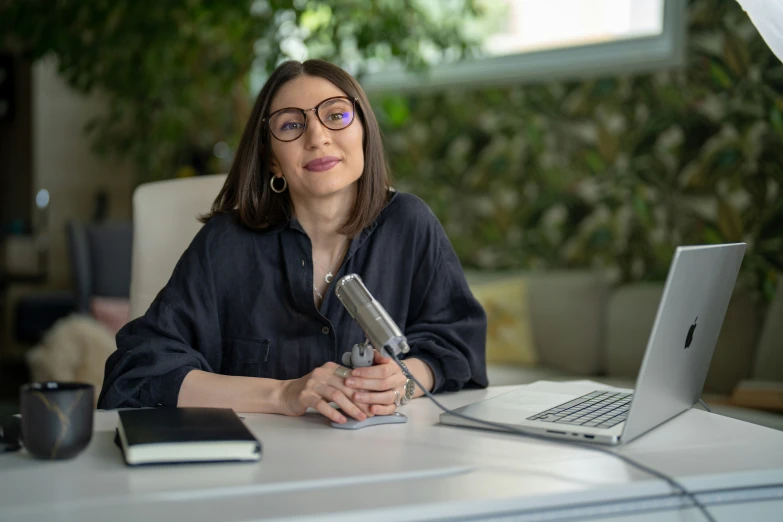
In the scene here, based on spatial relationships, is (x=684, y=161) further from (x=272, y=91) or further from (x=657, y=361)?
(x=657, y=361)

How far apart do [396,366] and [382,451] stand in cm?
25

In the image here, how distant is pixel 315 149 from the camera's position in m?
1.57

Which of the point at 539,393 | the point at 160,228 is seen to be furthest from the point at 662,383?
the point at 160,228

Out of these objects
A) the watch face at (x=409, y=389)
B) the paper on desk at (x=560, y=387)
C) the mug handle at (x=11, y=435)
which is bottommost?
the paper on desk at (x=560, y=387)

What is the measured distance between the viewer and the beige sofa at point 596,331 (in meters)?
3.24

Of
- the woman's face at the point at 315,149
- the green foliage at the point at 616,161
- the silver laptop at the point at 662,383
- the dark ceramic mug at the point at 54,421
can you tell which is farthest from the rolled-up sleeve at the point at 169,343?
the green foliage at the point at 616,161

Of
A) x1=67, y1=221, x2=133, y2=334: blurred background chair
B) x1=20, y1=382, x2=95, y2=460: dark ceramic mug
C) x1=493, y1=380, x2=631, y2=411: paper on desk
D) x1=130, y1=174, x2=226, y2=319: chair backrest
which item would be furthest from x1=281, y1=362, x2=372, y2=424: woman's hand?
x1=67, y1=221, x2=133, y2=334: blurred background chair

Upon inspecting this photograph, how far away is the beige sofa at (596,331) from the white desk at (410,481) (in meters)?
2.06

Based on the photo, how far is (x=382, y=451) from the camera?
1116 mm

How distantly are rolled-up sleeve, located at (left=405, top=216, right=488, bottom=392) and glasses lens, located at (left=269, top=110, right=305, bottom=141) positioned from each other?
1.09 feet

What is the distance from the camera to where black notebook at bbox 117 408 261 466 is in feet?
3.33

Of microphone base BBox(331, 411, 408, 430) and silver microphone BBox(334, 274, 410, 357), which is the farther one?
microphone base BBox(331, 411, 408, 430)

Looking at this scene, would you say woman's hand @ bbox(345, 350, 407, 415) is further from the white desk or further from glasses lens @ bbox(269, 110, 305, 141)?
glasses lens @ bbox(269, 110, 305, 141)

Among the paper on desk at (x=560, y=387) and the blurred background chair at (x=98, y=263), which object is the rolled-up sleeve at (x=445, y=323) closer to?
the paper on desk at (x=560, y=387)
